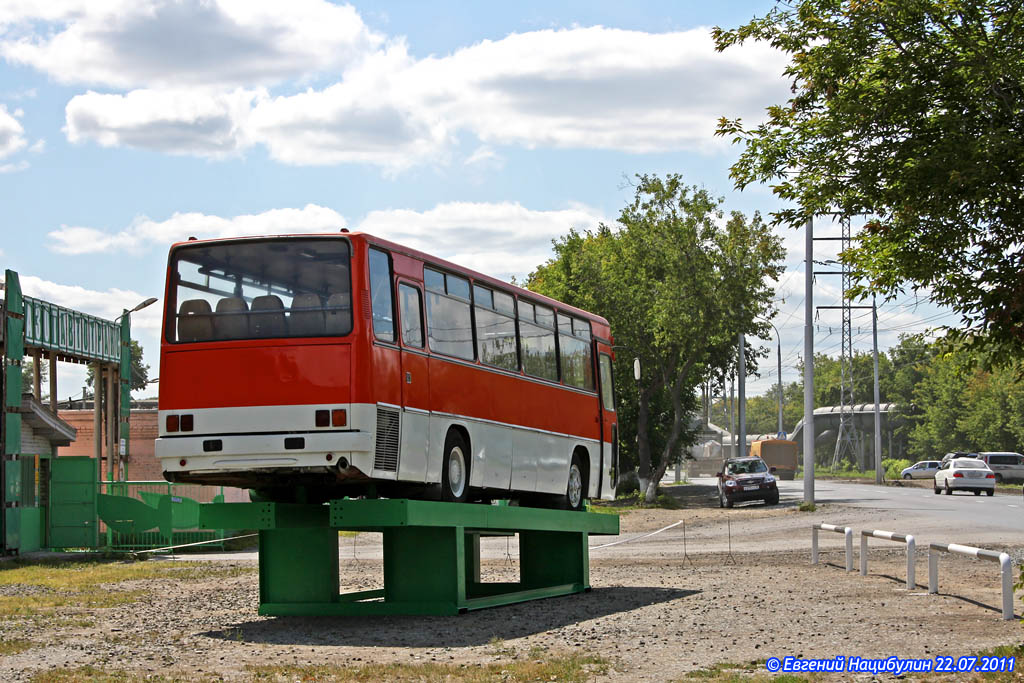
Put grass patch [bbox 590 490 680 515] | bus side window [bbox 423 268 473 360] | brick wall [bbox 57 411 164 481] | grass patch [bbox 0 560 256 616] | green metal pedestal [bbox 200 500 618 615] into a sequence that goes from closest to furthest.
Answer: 1. green metal pedestal [bbox 200 500 618 615]
2. bus side window [bbox 423 268 473 360]
3. grass patch [bbox 0 560 256 616]
4. grass patch [bbox 590 490 680 515]
5. brick wall [bbox 57 411 164 481]

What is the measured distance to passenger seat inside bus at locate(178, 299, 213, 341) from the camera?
14289 millimetres

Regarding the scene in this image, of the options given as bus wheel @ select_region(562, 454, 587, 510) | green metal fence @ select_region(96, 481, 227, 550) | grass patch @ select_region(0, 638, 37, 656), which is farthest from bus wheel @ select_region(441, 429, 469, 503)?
green metal fence @ select_region(96, 481, 227, 550)

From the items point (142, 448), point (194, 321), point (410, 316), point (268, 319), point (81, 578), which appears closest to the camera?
point (268, 319)

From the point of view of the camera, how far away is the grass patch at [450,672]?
10.5 meters

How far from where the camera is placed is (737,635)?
43.1 feet

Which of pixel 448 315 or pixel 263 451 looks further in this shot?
pixel 448 315

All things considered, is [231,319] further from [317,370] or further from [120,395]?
[120,395]

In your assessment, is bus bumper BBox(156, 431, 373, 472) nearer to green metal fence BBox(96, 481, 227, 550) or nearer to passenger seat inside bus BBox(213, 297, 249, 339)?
passenger seat inside bus BBox(213, 297, 249, 339)

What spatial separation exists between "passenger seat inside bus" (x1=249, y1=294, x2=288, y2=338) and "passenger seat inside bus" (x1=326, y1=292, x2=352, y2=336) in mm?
511

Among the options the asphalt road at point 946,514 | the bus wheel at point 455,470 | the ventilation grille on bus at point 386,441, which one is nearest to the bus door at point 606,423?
the bus wheel at point 455,470

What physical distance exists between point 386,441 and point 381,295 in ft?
5.09

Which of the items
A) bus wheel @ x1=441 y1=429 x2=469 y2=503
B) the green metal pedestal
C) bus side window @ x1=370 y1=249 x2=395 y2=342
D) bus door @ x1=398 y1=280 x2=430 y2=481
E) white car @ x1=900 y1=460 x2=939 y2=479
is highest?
bus side window @ x1=370 y1=249 x2=395 y2=342

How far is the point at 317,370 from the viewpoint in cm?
1376

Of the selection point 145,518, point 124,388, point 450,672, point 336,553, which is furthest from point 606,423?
point 124,388
